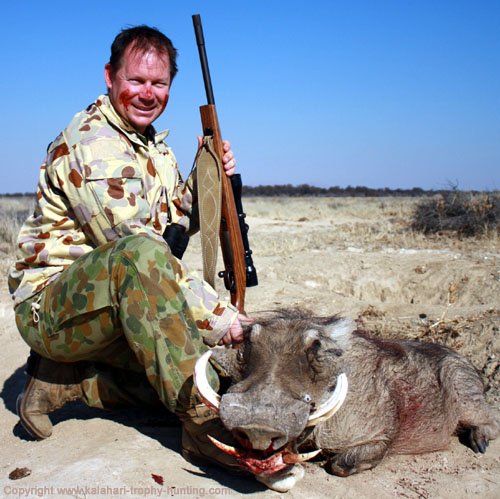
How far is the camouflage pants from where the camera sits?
115 inches

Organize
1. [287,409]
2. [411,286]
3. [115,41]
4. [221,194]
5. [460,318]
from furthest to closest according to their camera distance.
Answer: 1. [411,286]
2. [460,318]
3. [221,194]
4. [115,41]
5. [287,409]

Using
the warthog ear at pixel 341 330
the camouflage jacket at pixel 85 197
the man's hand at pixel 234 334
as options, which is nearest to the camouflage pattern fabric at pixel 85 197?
the camouflage jacket at pixel 85 197

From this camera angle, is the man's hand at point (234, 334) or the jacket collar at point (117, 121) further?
the jacket collar at point (117, 121)

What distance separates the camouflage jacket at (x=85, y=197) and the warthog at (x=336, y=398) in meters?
0.41

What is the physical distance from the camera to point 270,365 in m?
2.80

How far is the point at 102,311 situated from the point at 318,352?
104cm

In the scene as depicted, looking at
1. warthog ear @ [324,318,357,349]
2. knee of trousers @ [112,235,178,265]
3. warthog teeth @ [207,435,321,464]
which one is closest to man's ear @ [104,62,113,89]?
knee of trousers @ [112,235,178,265]

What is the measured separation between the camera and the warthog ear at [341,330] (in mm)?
3299

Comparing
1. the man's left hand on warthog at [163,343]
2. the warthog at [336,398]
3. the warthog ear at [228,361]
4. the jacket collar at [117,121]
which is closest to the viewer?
the warthog at [336,398]

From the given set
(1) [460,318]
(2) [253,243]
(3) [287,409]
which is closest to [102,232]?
(3) [287,409]

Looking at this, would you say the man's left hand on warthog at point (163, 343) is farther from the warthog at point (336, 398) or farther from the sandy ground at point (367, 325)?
the sandy ground at point (367, 325)

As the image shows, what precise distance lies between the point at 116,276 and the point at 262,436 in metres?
1.05

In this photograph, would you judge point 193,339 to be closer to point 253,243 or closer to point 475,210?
point 253,243

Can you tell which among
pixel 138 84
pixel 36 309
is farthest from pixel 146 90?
A: pixel 36 309
